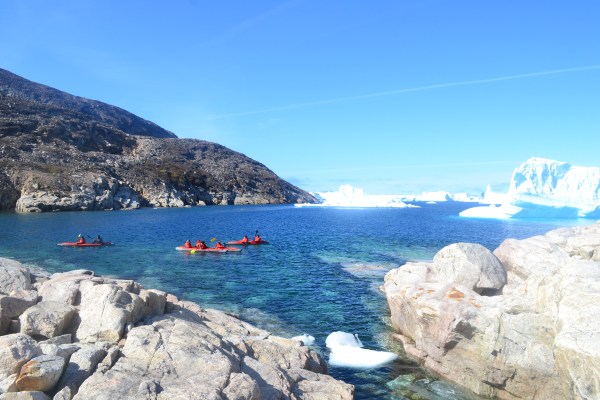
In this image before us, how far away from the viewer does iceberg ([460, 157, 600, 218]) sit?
8725cm

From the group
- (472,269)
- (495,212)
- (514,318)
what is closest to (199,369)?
(514,318)

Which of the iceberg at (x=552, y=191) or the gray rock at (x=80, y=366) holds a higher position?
the iceberg at (x=552, y=191)

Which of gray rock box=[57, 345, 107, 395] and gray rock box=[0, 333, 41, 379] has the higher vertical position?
gray rock box=[0, 333, 41, 379]

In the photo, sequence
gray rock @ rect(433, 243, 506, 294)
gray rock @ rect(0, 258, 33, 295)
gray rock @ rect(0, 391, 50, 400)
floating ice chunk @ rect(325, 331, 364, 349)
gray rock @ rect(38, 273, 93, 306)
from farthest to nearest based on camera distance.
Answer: floating ice chunk @ rect(325, 331, 364, 349) → gray rock @ rect(433, 243, 506, 294) → gray rock @ rect(0, 258, 33, 295) → gray rock @ rect(38, 273, 93, 306) → gray rock @ rect(0, 391, 50, 400)

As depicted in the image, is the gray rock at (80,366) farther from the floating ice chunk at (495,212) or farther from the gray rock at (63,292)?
the floating ice chunk at (495,212)

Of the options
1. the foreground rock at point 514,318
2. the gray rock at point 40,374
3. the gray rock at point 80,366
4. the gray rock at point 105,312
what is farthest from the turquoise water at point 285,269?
the gray rock at point 40,374

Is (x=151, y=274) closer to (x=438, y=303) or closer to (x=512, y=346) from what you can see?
(x=438, y=303)

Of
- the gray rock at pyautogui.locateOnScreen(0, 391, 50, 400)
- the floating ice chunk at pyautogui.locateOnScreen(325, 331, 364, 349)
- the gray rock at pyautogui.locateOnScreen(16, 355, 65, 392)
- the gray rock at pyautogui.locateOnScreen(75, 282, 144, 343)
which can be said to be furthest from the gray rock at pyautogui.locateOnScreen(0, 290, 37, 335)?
the floating ice chunk at pyautogui.locateOnScreen(325, 331, 364, 349)

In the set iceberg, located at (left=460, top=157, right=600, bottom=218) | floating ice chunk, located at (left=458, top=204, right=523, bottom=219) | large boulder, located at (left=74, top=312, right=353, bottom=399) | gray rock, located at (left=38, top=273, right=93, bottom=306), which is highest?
iceberg, located at (left=460, top=157, right=600, bottom=218)

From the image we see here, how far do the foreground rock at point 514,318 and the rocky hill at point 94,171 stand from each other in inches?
3880

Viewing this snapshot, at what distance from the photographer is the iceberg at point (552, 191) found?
87.2 metres

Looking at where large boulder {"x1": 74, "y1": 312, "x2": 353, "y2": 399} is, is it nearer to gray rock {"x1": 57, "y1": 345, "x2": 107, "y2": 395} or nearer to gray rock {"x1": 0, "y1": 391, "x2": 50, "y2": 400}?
gray rock {"x1": 57, "y1": 345, "x2": 107, "y2": 395}

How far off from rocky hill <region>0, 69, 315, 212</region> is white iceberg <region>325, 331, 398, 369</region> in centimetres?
9513

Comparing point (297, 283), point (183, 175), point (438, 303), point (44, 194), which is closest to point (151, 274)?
point (297, 283)
